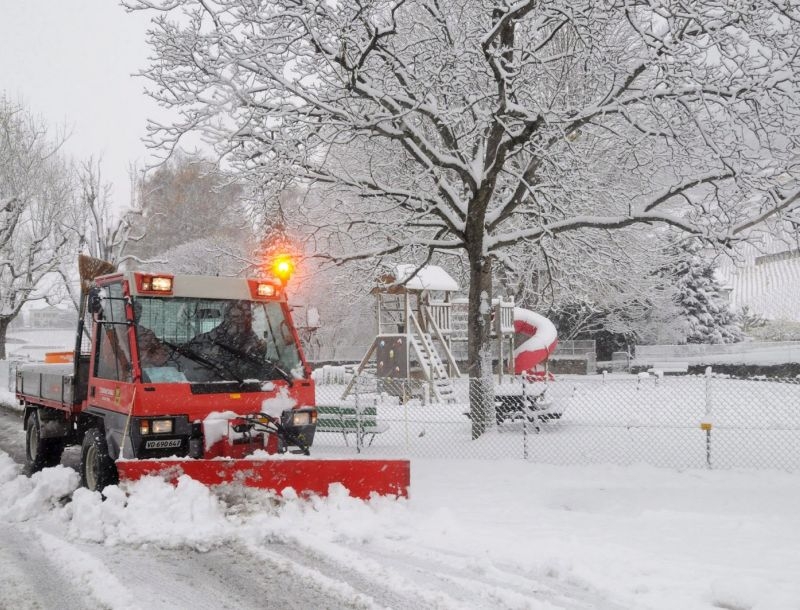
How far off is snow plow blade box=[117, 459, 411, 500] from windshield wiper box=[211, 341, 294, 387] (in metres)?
1.14

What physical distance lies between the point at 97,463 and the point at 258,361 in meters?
1.91

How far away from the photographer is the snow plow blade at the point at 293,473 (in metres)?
6.16

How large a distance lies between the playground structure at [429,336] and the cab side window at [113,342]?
32.4ft

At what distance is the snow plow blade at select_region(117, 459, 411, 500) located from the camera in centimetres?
616

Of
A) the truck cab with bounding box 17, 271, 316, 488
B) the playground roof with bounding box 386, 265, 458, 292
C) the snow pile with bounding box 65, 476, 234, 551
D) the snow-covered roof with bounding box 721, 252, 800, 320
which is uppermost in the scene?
the playground roof with bounding box 386, 265, 458, 292

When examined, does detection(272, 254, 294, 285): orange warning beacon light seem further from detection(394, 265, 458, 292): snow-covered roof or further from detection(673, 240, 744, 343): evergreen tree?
detection(673, 240, 744, 343): evergreen tree

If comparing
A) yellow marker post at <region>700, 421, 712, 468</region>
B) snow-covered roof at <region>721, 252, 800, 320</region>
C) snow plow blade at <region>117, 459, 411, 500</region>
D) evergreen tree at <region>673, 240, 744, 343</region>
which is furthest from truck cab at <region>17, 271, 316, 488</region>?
evergreen tree at <region>673, 240, 744, 343</region>

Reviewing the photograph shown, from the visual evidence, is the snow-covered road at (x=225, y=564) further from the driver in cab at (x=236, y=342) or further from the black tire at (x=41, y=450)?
the black tire at (x=41, y=450)

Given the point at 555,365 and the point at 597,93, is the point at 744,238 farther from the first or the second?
the point at 555,365

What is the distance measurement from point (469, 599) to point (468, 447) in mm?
6596

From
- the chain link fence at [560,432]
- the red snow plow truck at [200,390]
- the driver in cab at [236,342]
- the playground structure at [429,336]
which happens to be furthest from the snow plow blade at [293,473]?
the playground structure at [429,336]

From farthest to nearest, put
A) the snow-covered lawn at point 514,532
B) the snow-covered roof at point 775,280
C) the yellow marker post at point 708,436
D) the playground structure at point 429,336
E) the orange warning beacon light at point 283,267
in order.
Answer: the playground structure at point 429,336, the snow-covered roof at point 775,280, the yellow marker post at point 708,436, the orange warning beacon light at point 283,267, the snow-covered lawn at point 514,532

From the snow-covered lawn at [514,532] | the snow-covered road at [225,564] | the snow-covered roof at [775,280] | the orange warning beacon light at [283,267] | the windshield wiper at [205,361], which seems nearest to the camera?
the snow-covered road at [225,564]

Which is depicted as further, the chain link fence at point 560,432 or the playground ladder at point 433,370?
the playground ladder at point 433,370
